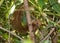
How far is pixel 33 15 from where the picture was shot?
1.02 metres

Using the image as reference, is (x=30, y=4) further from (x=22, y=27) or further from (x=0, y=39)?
(x=0, y=39)

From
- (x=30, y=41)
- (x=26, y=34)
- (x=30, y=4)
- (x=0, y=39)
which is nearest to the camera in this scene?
(x=30, y=41)

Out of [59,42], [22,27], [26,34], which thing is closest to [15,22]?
[22,27]

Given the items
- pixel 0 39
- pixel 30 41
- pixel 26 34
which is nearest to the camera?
pixel 30 41

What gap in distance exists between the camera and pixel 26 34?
1129 millimetres

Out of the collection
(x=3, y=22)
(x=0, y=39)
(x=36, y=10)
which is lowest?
(x=0, y=39)

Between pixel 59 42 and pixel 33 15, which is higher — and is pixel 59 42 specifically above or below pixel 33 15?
below

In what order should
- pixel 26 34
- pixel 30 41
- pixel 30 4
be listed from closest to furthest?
pixel 30 41
pixel 30 4
pixel 26 34

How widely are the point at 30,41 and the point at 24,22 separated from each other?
0.74 feet

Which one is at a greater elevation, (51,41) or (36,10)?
(36,10)

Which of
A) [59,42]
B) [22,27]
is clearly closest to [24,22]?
[22,27]

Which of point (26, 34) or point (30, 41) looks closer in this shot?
point (30, 41)

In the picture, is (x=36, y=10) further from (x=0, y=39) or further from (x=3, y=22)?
(x=0, y=39)

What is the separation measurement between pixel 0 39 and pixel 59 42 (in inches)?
13.5
